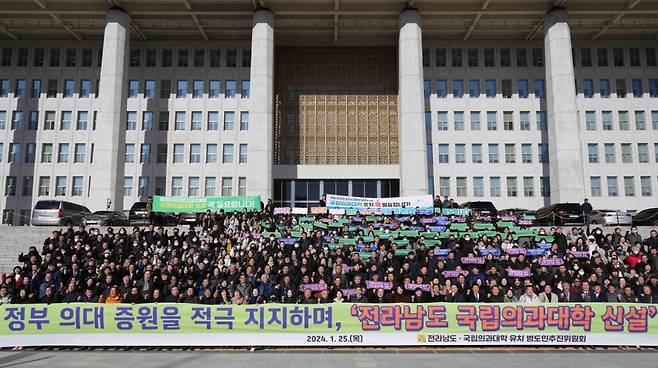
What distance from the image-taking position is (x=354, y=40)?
46375mm

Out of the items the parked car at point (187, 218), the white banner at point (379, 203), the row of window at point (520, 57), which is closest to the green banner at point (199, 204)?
the parked car at point (187, 218)

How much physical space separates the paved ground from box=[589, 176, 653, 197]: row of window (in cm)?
3633

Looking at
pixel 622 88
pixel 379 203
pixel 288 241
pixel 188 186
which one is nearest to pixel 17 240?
pixel 288 241

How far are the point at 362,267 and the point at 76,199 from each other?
37652 millimetres

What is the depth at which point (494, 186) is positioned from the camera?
45625 mm

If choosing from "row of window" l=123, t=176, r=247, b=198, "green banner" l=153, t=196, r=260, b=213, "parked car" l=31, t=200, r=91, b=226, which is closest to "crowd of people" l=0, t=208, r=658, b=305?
"green banner" l=153, t=196, r=260, b=213

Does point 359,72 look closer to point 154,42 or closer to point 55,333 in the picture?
point 154,42

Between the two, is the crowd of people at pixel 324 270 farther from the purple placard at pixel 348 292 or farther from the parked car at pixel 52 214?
the parked car at pixel 52 214

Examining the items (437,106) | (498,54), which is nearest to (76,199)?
(437,106)

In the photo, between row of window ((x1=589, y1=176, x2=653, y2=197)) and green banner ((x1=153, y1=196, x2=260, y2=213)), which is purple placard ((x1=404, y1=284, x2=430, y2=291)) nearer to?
green banner ((x1=153, y1=196, x2=260, y2=213))

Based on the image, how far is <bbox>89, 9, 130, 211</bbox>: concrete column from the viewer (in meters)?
39.5

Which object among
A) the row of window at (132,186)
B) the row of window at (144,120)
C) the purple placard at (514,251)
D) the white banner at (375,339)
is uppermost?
the row of window at (144,120)

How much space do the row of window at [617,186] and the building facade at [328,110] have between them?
0.10 m

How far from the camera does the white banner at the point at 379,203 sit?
30375 millimetres
